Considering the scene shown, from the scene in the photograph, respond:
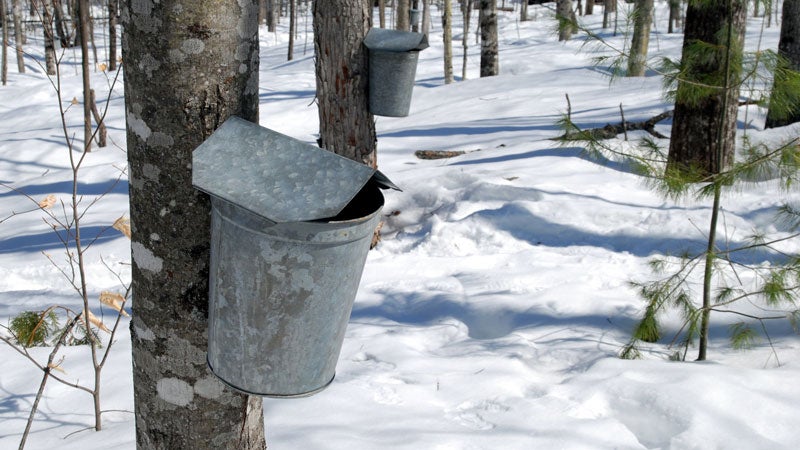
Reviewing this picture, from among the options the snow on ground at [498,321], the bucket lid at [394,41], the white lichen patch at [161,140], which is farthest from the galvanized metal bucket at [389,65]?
the white lichen patch at [161,140]

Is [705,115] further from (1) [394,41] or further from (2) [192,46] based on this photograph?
(2) [192,46]

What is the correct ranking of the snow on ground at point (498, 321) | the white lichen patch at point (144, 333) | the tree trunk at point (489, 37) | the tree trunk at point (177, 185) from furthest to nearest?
1. the tree trunk at point (489, 37)
2. the snow on ground at point (498, 321)
3. the white lichen patch at point (144, 333)
4. the tree trunk at point (177, 185)

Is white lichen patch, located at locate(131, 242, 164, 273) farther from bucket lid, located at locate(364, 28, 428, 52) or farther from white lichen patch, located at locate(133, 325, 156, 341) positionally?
bucket lid, located at locate(364, 28, 428, 52)

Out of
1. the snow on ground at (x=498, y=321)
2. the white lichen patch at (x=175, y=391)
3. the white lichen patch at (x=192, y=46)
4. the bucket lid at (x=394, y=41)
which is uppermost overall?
the bucket lid at (x=394, y=41)

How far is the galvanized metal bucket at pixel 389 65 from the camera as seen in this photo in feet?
13.9

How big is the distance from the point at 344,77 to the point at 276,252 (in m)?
3.31

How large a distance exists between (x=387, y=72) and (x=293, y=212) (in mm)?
3334

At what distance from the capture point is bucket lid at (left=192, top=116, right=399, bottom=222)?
1.09 meters

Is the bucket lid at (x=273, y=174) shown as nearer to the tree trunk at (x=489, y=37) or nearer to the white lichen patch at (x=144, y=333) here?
the white lichen patch at (x=144, y=333)

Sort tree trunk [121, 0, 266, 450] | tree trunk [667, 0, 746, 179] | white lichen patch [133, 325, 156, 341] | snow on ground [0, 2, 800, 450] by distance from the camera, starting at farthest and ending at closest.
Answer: tree trunk [667, 0, 746, 179], snow on ground [0, 2, 800, 450], white lichen patch [133, 325, 156, 341], tree trunk [121, 0, 266, 450]

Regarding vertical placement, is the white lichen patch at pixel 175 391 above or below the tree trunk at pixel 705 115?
below

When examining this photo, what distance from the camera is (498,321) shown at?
11.5ft

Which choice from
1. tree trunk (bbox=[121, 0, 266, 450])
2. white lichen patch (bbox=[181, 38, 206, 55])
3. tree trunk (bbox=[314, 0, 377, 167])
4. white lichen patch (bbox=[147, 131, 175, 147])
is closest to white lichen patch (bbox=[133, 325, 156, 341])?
tree trunk (bbox=[121, 0, 266, 450])

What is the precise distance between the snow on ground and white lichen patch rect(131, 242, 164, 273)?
1.06 m
